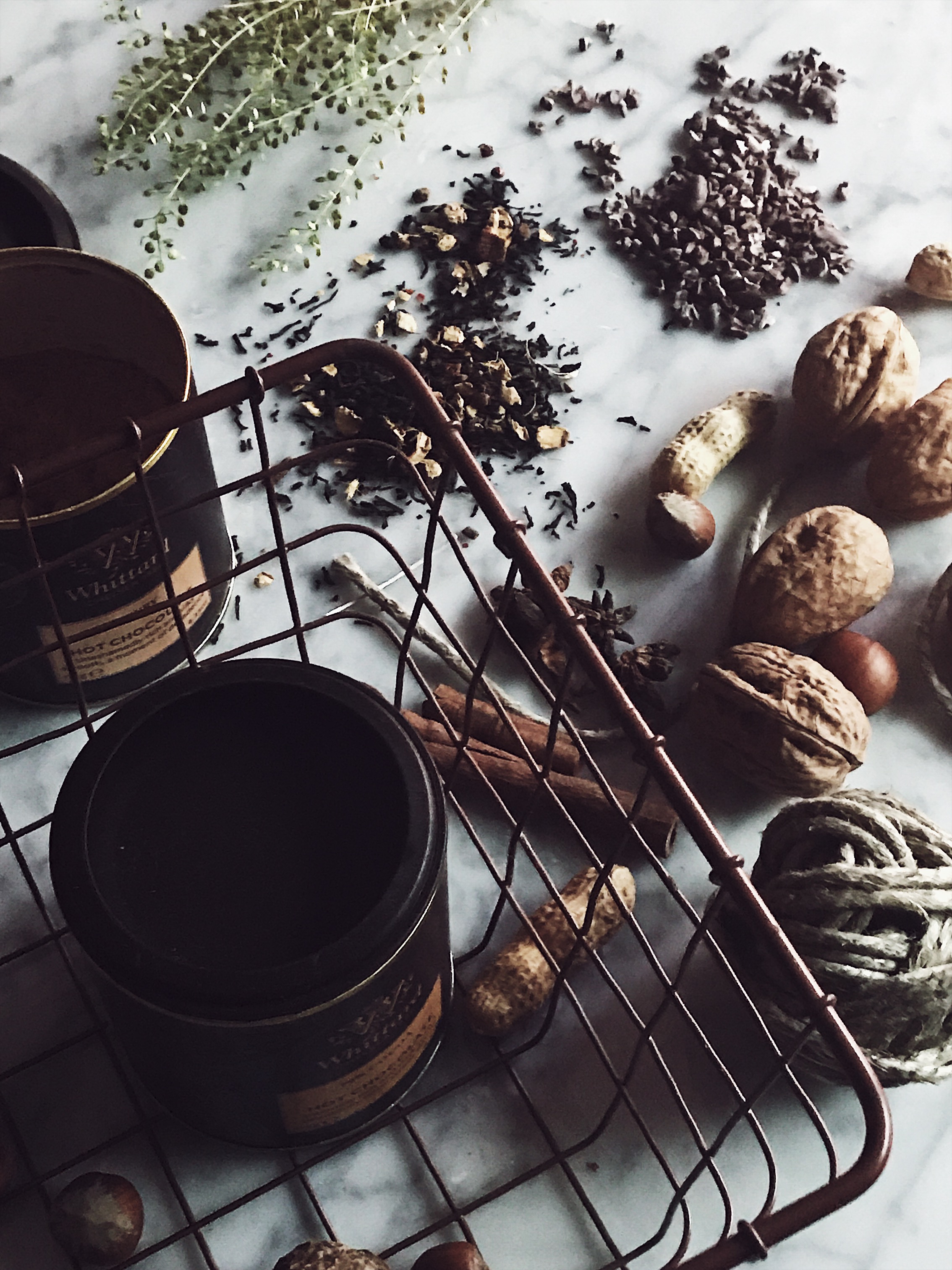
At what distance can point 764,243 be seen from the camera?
103cm

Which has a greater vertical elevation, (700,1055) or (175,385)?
(175,385)

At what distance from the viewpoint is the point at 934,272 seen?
1001 mm

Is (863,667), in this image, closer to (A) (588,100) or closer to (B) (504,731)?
(B) (504,731)

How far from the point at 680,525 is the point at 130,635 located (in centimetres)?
37

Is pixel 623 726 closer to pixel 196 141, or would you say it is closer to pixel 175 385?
pixel 175 385

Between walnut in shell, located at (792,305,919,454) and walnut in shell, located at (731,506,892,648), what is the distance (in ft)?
0.30

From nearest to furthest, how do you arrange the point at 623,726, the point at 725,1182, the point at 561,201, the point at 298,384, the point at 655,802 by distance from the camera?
the point at 623,726
the point at 725,1182
the point at 655,802
the point at 298,384
the point at 561,201

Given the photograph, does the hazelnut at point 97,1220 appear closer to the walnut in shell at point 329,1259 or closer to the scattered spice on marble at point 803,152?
the walnut in shell at point 329,1259

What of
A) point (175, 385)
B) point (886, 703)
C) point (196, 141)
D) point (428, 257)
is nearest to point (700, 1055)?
point (886, 703)

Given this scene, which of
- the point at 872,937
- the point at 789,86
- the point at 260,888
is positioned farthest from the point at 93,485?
the point at 789,86

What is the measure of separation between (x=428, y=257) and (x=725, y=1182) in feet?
2.30

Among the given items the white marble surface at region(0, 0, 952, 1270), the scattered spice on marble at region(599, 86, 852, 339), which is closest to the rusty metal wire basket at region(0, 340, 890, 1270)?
the white marble surface at region(0, 0, 952, 1270)

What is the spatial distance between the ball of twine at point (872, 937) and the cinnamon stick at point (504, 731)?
17 cm

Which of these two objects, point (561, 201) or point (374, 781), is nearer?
point (374, 781)
